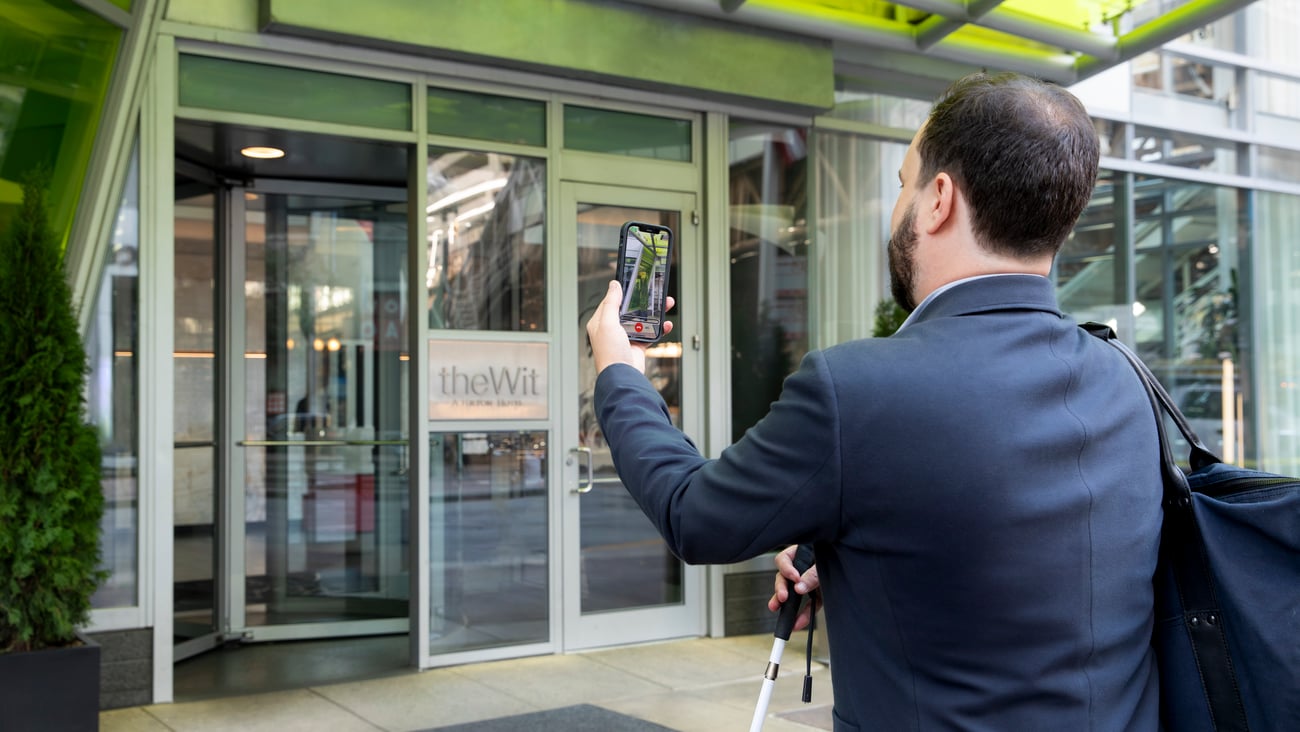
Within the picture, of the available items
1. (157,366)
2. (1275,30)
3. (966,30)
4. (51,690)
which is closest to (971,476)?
(51,690)

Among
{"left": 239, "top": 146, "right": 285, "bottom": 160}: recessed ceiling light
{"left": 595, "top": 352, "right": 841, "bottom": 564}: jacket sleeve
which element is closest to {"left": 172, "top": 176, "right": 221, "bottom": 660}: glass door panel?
{"left": 239, "top": 146, "right": 285, "bottom": 160}: recessed ceiling light

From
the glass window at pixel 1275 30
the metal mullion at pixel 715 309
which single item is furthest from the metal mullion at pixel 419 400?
the glass window at pixel 1275 30

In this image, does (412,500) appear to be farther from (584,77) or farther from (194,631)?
(584,77)

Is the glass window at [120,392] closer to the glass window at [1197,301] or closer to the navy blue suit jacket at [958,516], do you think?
the navy blue suit jacket at [958,516]

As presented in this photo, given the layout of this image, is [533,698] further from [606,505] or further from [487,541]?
[606,505]

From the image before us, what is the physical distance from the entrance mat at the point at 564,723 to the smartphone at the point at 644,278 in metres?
3.65

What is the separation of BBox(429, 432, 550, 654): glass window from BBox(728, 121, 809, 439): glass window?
1442 millimetres

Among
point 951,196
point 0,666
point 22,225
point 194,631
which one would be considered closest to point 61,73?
point 22,225

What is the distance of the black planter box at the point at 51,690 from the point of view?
418 centimetres

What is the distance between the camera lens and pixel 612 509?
664 cm

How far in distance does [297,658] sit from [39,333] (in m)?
2.79

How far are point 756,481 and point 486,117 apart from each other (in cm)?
542

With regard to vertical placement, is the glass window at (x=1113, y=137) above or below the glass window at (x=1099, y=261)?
above

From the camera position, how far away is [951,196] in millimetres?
1253
